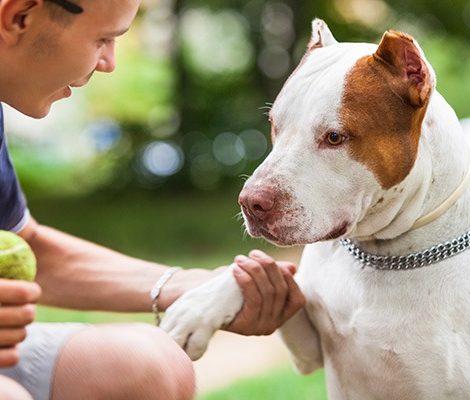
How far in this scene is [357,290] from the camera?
2.13 meters

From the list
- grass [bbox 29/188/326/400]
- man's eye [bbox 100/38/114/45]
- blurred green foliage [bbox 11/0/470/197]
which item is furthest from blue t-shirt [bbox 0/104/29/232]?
blurred green foliage [bbox 11/0/470/197]

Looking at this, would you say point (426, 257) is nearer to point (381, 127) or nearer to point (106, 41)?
point (381, 127)

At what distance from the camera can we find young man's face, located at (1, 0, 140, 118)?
1931 millimetres

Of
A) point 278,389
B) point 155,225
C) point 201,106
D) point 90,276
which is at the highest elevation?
point 90,276

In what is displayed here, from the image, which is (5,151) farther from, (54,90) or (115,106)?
(115,106)

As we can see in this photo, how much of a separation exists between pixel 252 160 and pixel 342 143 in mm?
6707

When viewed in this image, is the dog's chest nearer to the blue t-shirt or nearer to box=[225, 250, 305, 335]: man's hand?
box=[225, 250, 305, 335]: man's hand

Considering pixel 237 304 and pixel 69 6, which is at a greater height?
pixel 69 6

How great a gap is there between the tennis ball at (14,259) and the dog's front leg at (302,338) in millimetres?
805

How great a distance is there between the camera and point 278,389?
11.6 feet

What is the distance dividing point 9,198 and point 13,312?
0.84 m

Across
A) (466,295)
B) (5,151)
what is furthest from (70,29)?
(466,295)

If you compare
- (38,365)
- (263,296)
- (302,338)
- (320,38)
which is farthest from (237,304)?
(320,38)

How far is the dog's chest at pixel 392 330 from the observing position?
2016 millimetres
